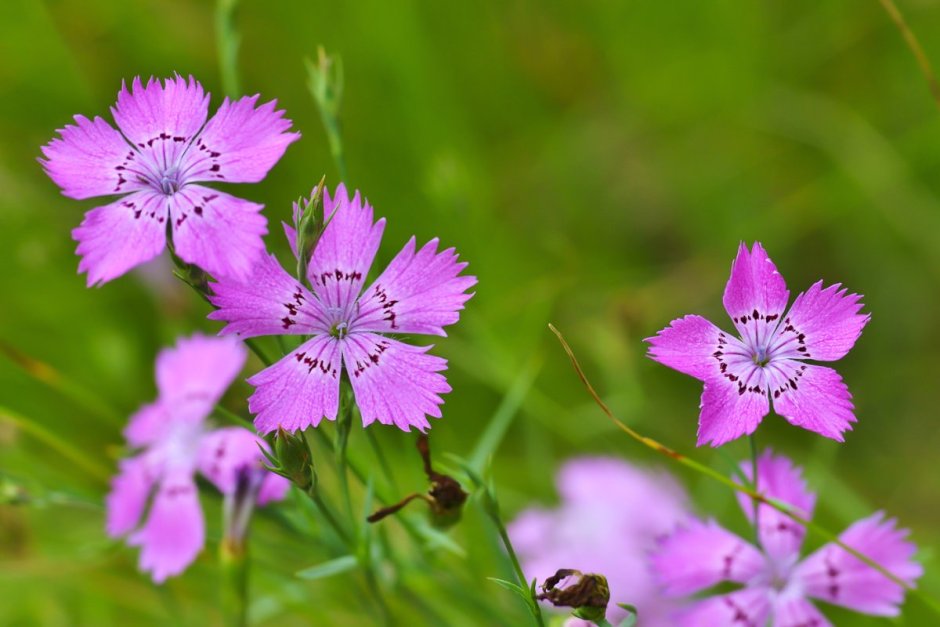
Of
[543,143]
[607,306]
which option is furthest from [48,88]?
[607,306]

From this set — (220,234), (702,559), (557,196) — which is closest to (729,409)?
(702,559)

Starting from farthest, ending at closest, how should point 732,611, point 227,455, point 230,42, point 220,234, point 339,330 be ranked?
1. point 230,42
2. point 227,455
3. point 732,611
4. point 339,330
5. point 220,234

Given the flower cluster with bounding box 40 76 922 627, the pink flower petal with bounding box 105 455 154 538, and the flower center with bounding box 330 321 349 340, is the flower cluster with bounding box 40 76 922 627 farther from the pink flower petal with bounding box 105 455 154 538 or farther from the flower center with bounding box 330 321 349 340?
the pink flower petal with bounding box 105 455 154 538

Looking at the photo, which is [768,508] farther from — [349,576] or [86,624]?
[86,624]

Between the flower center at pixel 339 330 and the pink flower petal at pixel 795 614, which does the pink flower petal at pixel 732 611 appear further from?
the flower center at pixel 339 330

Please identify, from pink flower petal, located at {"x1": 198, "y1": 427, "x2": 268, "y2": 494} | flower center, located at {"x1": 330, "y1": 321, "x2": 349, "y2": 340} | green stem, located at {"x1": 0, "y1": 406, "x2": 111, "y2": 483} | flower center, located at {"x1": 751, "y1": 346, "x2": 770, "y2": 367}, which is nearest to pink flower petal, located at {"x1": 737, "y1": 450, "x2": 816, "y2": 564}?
flower center, located at {"x1": 751, "y1": 346, "x2": 770, "y2": 367}

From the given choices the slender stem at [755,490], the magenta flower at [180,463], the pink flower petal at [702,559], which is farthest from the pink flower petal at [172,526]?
the slender stem at [755,490]

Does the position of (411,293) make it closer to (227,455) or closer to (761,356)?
(761,356)
